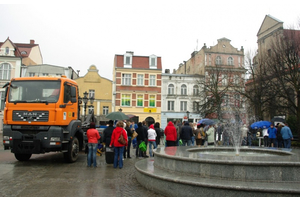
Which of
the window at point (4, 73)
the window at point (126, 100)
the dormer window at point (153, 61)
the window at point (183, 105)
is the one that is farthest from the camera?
the dormer window at point (153, 61)

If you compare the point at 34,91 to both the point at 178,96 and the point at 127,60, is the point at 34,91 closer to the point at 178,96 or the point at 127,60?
the point at 127,60

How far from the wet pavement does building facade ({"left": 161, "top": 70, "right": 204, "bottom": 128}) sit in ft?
120

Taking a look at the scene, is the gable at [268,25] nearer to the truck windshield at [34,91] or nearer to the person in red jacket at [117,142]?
the person in red jacket at [117,142]

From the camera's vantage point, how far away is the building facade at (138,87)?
1845 inches

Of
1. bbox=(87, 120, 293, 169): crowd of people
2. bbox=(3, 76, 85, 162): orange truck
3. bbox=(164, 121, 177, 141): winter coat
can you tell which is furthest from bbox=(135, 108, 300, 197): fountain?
bbox=(164, 121, 177, 141): winter coat

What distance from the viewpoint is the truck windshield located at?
36.7 ft

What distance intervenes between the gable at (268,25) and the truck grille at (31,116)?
36.7 m

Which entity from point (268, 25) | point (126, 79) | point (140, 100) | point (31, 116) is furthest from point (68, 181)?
point (268, 25)

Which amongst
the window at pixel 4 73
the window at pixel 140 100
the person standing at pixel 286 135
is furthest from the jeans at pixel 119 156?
the window at pixel 4 73

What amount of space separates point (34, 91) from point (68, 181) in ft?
15.1

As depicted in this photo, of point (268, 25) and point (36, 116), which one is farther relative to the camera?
point (268, 25)

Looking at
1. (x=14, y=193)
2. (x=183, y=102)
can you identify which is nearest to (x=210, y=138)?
(x=14, y=193)

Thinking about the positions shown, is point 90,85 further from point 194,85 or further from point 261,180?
point 261,180

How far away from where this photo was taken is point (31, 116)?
1100cm
